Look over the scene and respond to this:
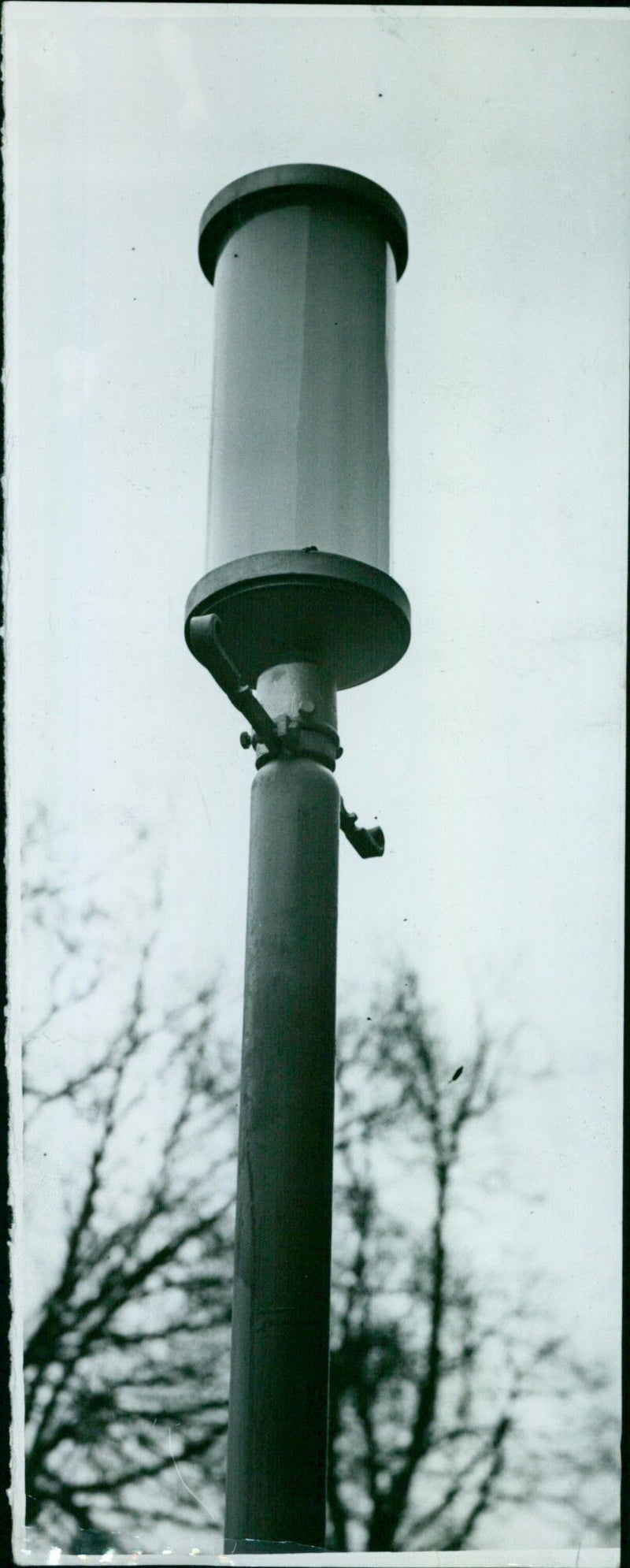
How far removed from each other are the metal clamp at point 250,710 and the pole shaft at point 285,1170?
0.05 m

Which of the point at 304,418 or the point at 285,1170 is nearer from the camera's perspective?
the point at 285,1170

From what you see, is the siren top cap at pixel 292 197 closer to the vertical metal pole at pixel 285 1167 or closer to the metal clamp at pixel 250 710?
the metal clamp at pixel 250 710

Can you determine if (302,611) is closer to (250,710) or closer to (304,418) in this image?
(250,710)

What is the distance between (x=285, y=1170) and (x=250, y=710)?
1146mm

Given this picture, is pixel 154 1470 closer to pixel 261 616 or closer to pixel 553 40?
pixel 261 616

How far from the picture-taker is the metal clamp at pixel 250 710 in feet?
13.3

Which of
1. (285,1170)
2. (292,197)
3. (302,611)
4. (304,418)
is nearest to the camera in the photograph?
(285,1170)

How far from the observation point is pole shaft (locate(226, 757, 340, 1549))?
3537 mm

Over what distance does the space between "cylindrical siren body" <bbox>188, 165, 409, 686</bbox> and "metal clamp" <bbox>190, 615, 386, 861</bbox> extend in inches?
6.5

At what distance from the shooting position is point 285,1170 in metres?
3.71

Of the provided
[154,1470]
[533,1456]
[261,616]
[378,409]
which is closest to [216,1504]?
[154,1470]

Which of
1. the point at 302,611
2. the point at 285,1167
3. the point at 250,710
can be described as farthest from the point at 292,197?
the point at 285,1167

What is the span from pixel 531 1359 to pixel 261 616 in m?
3.07

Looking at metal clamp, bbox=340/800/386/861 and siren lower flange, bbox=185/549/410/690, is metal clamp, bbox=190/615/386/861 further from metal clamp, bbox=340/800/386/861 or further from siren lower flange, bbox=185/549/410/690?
metal clamp, bbox=340/800/386/861
